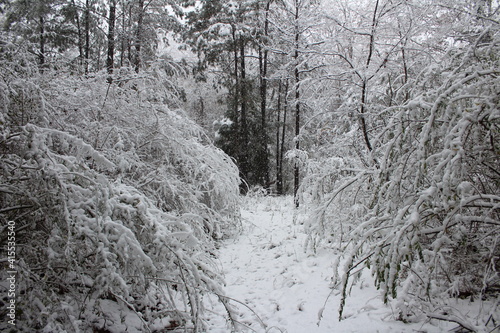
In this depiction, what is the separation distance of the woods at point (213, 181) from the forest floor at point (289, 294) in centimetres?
21

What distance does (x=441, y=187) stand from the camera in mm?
1777

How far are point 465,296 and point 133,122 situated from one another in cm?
437

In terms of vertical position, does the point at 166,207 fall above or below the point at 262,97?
below

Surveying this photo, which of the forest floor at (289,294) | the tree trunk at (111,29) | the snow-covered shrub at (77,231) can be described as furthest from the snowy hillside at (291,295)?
the tree trunk at (111,29)

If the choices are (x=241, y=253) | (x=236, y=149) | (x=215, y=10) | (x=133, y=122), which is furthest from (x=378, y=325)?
(x=215, y=10)

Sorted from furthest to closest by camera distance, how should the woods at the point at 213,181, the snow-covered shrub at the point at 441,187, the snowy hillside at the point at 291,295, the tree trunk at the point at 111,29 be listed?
the tree trunk at the point at 111,29 → the snowy hillside at the point at 291,295 → the woods at the point at 213,181 → the snow-covered shrub at the point at 441,187

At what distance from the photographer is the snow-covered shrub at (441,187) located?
1843 millimetres

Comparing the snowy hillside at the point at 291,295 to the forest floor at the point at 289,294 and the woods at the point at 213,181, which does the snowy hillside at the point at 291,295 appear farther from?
the woods at the point at 213,181

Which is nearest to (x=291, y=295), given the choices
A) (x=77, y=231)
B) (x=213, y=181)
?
(x=213, y=181)

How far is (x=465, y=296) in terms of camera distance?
2.84 metres

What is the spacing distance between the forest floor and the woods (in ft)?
0.69

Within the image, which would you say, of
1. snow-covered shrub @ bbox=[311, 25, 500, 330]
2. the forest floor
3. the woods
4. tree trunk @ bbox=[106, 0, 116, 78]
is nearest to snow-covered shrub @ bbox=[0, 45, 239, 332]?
the woods

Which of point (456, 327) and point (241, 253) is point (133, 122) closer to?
point (241, 253)

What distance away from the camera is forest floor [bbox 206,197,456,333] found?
3.02 metres
